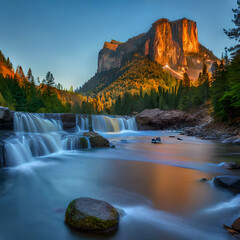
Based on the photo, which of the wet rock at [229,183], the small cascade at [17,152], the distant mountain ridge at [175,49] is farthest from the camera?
the distant mountain ridge at [175,49]

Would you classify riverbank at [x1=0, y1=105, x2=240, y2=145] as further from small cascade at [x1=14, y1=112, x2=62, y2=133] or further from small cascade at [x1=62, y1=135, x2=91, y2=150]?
small cascade at [x1=62, y1=135, x2=91, y2=150]

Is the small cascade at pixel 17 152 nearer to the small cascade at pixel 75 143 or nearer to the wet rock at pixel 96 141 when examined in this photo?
the small cascade at pixel 75 143

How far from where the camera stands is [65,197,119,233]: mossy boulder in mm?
2980

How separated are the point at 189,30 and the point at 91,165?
235 meters

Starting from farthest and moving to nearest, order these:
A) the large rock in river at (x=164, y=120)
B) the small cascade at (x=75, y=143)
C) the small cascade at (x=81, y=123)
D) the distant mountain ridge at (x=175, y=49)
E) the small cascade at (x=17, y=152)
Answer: the distant mountain ridge at (x=175, y=49) → the large rock in river at (x=164, y=120) → the small cascade at (x=81, y=123) → the small cascade at (x=75, y=143) → the small cascade at (x=17, y=152)

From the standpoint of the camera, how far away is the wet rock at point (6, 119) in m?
14.5

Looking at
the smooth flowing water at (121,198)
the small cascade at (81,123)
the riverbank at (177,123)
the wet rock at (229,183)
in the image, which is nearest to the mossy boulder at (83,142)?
the smooth flowing water at (121,198)

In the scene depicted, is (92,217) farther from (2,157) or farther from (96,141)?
(96,141)

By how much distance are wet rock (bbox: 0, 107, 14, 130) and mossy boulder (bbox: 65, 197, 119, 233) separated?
14.5 meters

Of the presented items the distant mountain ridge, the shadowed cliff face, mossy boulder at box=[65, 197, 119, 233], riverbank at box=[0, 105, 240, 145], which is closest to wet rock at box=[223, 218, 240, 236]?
mossy boulder at box=[65, 197, 119, 233]

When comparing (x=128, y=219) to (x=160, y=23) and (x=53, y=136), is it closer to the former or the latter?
(x=53, y=136)

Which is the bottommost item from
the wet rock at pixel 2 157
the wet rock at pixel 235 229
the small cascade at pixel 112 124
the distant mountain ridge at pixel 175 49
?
the wet rock at pixel 235 229

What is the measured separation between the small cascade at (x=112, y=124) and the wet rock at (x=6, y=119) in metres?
14.8

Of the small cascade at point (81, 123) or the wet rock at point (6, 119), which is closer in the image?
the wet rock at point (6, 119)
